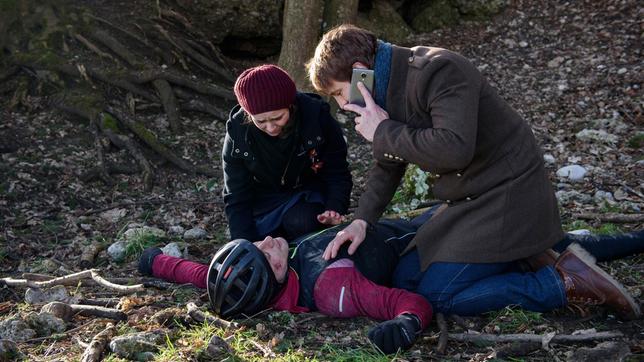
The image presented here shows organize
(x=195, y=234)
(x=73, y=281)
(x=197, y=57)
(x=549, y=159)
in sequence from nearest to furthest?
(x=73, y=281), (x=195, y=234), (x=549, y=159), (x=197, y=57)

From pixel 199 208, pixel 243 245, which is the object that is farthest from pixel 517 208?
pixel 199 208

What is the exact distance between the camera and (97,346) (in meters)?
3.39

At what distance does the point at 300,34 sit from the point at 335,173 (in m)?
3.06

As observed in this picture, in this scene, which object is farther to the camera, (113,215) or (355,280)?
(113,215)

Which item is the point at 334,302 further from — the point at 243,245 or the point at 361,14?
the point at 361,14

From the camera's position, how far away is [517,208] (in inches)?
149

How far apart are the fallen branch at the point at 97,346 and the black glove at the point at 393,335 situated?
1.27m

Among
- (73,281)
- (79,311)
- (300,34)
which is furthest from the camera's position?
(300,34)

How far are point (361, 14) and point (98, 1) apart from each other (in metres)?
3.33

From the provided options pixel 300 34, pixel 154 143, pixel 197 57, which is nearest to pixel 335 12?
pixel 300 34

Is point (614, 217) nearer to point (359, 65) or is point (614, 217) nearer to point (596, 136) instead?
point (596, 136)

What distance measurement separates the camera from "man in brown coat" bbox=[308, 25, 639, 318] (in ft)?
11.5

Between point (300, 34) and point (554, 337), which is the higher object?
point (300, 34)

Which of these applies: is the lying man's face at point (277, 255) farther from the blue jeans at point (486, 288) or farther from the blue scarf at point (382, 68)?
the blue scarf at point (382, 68)
